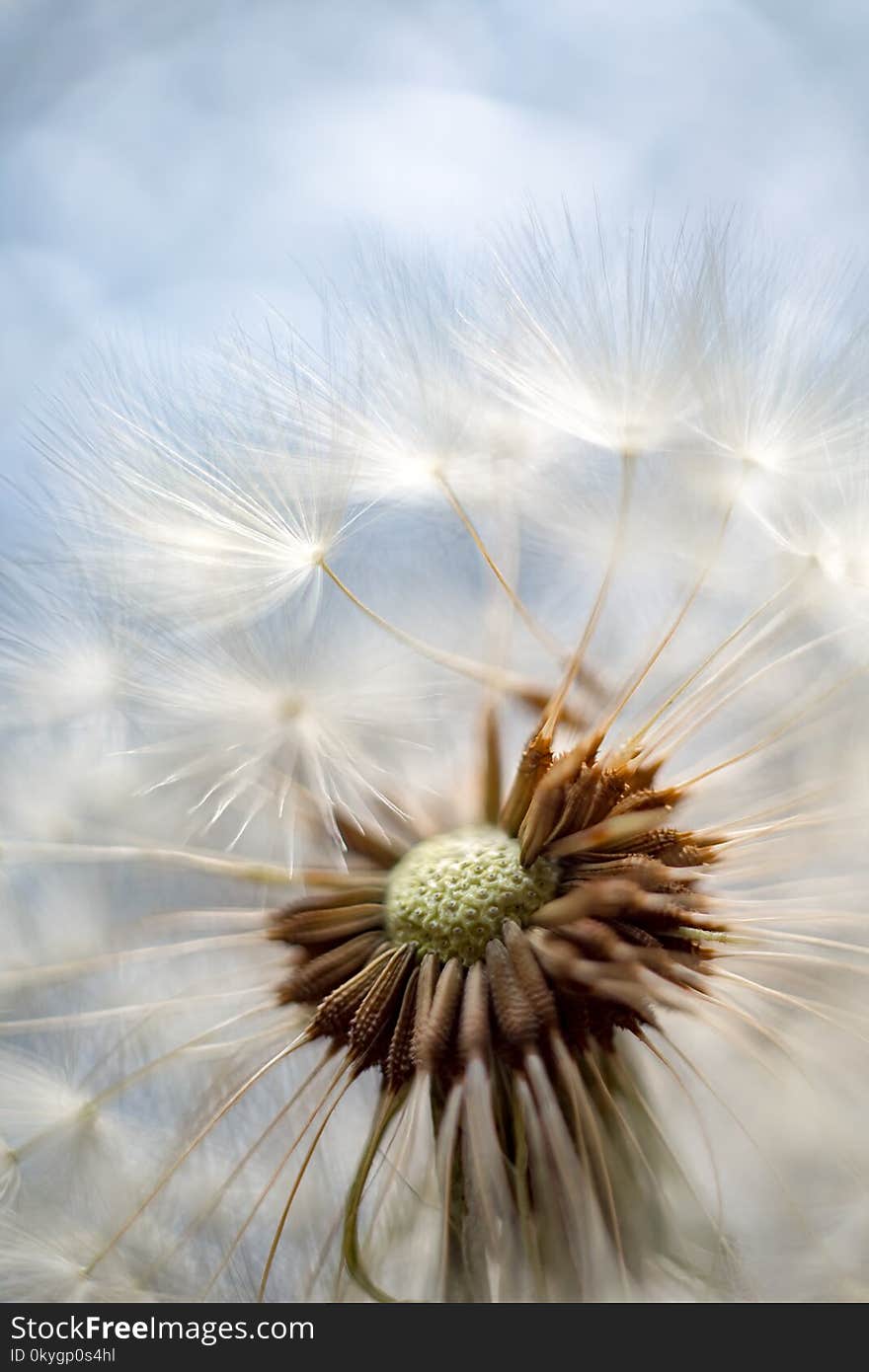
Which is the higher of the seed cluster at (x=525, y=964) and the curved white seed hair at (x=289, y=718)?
the curved white seed hair at (x=289, y=718)

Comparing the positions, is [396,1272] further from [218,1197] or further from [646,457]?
[646,457]

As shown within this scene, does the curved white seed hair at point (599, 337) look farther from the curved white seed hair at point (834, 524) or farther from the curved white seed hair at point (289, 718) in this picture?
the curved white seed hair at point (289, 718)

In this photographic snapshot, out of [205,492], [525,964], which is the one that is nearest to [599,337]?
[205,492]

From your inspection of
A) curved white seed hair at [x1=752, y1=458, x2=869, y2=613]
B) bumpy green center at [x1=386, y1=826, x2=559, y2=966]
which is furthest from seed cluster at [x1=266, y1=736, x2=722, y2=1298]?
curved white seed hair at [x1=752, y1=458, x2=869, y2=613]

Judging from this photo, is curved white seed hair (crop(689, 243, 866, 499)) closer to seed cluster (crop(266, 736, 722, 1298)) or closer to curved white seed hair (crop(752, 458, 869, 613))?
curved white seed hair (crop(752, 458, 869, 613))

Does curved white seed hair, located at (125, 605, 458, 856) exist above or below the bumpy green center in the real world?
above

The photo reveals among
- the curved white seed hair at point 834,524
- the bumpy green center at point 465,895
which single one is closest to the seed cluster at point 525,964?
the bumpy green center at point 465,895

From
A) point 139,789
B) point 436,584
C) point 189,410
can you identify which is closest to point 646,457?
point 436,584

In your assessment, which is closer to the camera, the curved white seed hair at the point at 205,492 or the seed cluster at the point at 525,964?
the seed cluster at the point at 525,964
